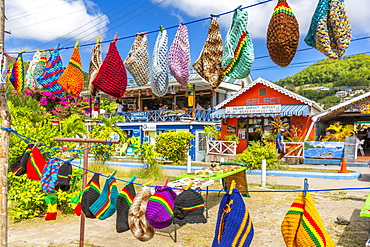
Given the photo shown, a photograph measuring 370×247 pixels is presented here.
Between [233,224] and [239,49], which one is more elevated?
[239,49]

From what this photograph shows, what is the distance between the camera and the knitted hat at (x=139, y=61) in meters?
3.57

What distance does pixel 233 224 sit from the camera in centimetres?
250

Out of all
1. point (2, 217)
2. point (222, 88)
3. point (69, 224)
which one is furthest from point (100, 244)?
point (222, 88)

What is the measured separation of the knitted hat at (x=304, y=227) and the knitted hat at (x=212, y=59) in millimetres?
1483

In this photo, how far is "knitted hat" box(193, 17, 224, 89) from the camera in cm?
325

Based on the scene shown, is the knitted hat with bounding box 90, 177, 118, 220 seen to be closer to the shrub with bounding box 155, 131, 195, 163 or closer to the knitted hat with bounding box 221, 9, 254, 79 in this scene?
the knitted hat with bounding box 221, 9, 254, 79

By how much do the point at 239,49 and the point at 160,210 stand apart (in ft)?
5.61

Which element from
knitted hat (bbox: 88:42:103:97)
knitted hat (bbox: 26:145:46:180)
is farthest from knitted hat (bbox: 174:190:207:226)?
knitted hat (bbox: 26:145:46:180)

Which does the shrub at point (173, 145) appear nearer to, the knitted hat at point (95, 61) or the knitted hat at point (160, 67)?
the knitted hat at point (95, 61)

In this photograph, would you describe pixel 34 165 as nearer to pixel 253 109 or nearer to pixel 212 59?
pixel 212 59

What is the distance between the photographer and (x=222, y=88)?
19766mm

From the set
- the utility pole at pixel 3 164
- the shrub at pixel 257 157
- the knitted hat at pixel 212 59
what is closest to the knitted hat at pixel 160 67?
the knitted hat at pixel 212 59

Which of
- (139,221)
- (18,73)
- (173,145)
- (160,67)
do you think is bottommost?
(139,221)

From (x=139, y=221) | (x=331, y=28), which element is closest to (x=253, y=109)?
(x=331, y=28)
